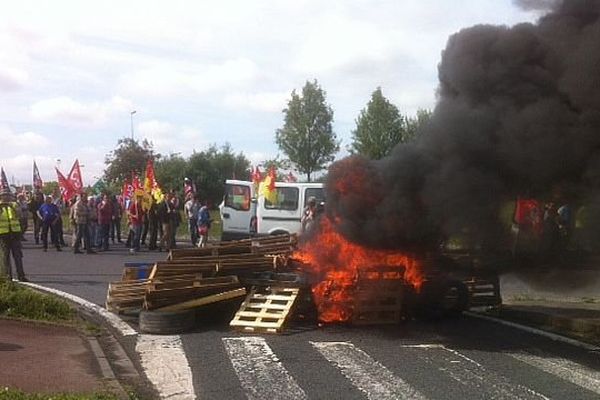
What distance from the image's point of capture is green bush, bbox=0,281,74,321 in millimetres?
9945

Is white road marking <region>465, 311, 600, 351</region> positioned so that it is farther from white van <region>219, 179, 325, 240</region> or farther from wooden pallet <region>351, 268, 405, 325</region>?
white van <region>219, 179, 325, 240</region>

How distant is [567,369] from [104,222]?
675 inches

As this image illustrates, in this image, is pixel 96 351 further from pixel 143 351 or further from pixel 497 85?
pixel 497 85

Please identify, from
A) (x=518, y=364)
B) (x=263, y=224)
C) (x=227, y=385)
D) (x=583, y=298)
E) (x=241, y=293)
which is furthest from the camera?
(x=263, y=224)

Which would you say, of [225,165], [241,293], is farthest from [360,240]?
[225,165]

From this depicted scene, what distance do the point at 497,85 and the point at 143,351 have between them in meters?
5.11

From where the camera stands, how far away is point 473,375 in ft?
24.1

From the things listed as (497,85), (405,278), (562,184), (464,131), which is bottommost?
(405,278)

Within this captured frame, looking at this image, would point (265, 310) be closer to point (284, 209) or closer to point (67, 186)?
point (284, 209)

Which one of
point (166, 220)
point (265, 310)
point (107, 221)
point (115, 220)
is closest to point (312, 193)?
point (166, 220)

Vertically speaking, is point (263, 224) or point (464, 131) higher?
point (464, 131)

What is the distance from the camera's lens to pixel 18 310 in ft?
32.7

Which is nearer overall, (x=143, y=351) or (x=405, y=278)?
(x=143, y=351)

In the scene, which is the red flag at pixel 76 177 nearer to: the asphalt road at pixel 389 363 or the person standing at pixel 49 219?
the person standing at pixel 49 219
